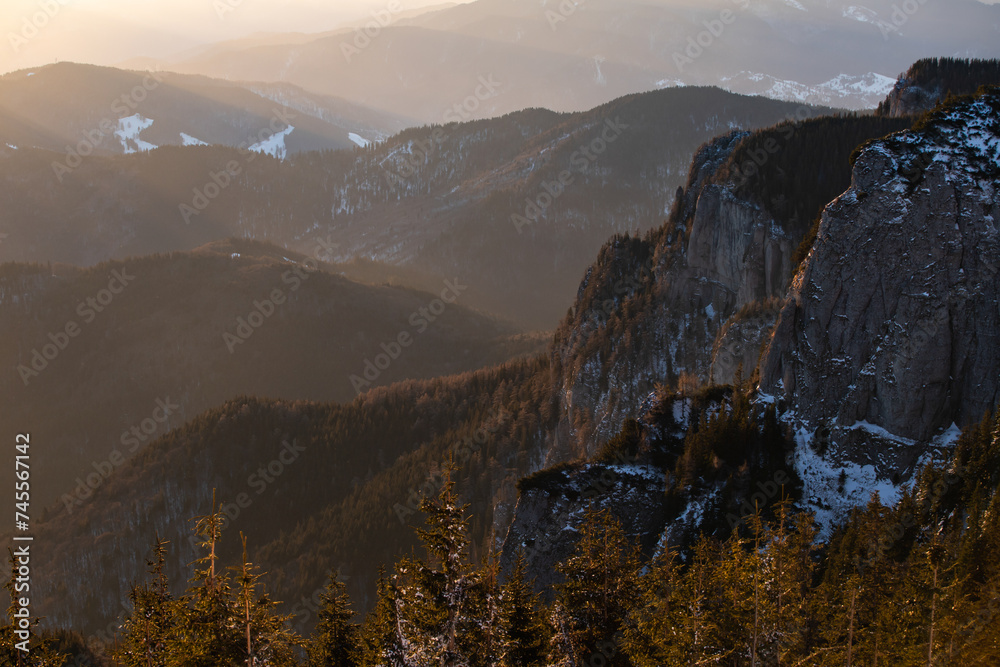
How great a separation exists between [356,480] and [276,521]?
→ 16.1 m

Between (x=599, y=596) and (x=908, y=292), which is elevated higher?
(x=908, y=292)

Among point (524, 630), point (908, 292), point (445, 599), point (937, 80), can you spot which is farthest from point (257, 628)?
point (937, 80)

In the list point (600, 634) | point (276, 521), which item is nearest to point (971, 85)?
point (600, 634)

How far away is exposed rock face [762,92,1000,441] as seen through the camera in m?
48.1

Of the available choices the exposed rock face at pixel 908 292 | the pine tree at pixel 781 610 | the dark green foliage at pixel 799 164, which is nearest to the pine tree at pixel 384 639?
the pine tree at pixel 781 610

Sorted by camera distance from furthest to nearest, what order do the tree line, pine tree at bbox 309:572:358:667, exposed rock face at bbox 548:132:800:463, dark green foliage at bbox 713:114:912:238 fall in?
1. exposed rock face at bbox 548:132:800:463
2. dark green foliage at bbox 713:114:912:238
3. pine tree at bbox 309:572:358:667
4. the tree line

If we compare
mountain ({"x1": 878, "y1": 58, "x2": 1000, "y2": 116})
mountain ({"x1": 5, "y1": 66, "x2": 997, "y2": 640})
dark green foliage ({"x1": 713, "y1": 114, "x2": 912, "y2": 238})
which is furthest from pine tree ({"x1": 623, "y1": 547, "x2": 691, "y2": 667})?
mountain ({"x1": 878, "y1": 58, "x2": 1000, "y2": 116})

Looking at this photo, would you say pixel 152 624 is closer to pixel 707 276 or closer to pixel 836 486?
pixel 836 486

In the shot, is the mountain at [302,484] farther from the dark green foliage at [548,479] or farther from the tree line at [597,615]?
the tree line at [597,615]

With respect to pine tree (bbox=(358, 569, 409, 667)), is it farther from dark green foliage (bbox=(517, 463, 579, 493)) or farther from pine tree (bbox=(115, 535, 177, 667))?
dark green foliage (bbox=(517, 463, 579, 493))

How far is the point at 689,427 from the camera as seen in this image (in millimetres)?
58188

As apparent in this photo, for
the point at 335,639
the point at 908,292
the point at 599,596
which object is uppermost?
the point at 908,292

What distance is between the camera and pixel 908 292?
49.9 metres

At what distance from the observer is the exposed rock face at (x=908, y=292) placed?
48062mm
